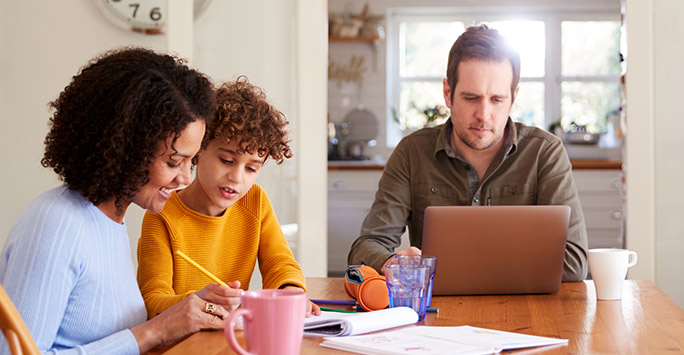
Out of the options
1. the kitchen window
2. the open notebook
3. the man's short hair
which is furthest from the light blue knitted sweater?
the kitchen window

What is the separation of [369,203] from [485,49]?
3.52 metres

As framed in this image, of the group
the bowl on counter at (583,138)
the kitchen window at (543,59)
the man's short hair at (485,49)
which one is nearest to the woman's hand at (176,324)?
the man's short hair at (485,49)

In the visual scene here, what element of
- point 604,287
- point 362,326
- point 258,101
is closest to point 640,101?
point 604,287

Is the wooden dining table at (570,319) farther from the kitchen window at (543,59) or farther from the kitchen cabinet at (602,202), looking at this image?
the kitchen window at (543,59)

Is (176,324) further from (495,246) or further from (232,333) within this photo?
(495,246)

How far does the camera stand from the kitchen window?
595 cm

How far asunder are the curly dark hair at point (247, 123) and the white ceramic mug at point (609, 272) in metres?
0.67

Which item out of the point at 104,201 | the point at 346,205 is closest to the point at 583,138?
the point at 346,205

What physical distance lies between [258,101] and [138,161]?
0.47 metres

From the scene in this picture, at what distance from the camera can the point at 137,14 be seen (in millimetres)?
3139

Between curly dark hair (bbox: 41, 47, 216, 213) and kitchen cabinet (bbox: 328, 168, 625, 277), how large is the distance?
166 inches

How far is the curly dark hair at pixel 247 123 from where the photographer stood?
4.70ft

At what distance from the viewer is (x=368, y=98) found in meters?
5.98

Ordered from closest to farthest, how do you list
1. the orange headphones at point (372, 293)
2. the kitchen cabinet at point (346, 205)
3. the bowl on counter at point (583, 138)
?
1. the orange headphones at point (372, 293)
2. the kitchen cabinet at point (346, 205)
3. the bowl on counter at point (583, 138)
